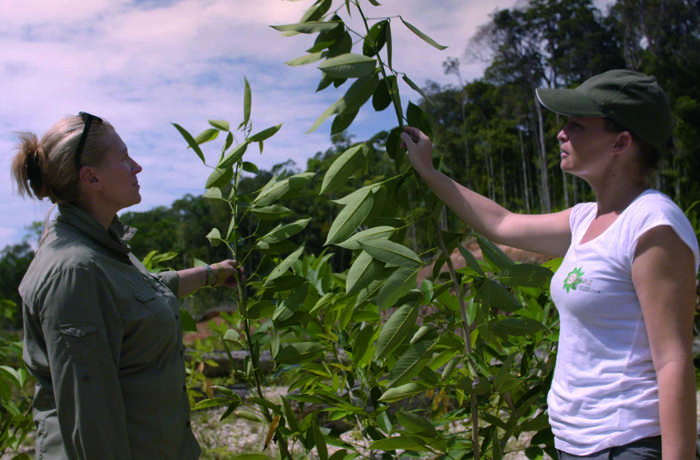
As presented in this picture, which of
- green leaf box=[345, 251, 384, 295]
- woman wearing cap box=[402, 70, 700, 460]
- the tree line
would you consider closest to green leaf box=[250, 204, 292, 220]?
green leaf box=[345, 251, 384, 295]

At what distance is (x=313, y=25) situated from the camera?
4.99 feet

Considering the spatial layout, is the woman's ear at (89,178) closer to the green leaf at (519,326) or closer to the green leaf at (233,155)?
the green leaf at (233,155)

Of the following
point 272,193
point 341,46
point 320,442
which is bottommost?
point 320,442

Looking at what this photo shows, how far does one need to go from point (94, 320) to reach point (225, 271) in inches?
25.6

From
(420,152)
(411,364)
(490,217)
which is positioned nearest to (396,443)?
(411,364)

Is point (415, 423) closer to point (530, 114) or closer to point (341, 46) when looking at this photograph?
point (341, 46)

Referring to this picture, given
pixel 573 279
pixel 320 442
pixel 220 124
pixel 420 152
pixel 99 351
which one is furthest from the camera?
pixel 220 124

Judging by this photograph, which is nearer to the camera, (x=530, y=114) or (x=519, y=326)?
(x=519, y=326)

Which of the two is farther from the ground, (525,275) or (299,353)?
(525,275)

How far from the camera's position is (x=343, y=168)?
1.54 m

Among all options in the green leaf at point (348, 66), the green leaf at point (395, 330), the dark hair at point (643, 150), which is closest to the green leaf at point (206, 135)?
the green leaf at point (348, 66)

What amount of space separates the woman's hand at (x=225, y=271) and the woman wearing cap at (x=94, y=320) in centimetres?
26

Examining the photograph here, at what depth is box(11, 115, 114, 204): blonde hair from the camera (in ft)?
5.03

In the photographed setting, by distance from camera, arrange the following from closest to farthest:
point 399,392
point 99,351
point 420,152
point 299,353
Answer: point 99,351 → point 399,392 → point 420,152 → point 299,353
